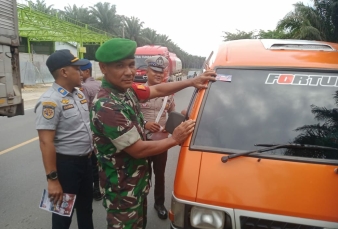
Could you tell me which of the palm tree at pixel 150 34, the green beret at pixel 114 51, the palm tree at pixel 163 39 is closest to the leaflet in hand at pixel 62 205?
the green beret at pixel 114 51

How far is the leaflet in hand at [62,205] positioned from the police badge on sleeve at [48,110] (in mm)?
626

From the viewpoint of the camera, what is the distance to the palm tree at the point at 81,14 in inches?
1544

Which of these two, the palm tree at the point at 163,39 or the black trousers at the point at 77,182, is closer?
the black trousers at the point at 77,182

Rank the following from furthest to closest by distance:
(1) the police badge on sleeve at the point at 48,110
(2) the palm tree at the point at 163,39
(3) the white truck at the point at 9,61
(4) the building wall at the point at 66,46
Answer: (2) the palm tree at the point at 163,39 < (4) the building wall at the point at 66,46 < (3) the white truck at the point at 9,61 < (1) the police badge on sleeve at the point at 48,110

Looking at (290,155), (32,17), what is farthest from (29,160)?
(32,17)

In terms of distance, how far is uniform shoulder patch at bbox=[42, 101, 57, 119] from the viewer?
7.01ft

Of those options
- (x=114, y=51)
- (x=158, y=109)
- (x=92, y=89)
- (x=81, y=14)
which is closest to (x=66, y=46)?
(x=81, y=14)

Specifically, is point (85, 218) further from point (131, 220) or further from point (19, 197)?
point (19, 197)

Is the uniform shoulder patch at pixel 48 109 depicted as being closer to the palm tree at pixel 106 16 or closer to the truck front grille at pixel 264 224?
the truck front grille at pixel 264 224

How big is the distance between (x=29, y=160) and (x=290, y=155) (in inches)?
190

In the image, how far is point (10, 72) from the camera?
3.92m

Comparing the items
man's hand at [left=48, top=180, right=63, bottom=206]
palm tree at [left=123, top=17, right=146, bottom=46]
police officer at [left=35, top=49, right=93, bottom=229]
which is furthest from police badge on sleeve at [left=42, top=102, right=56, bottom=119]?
palm tree at [left=123, top=17, right=146, bottom=46]

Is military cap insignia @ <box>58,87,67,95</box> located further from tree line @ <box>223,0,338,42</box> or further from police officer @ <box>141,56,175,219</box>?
tree line @ <box>223,0,338,42</box>

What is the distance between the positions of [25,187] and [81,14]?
129ft
